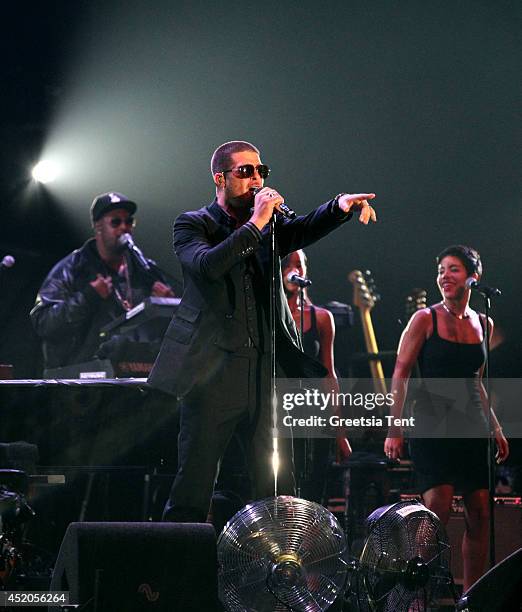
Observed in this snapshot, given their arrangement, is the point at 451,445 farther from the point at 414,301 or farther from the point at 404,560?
the point at 404,560

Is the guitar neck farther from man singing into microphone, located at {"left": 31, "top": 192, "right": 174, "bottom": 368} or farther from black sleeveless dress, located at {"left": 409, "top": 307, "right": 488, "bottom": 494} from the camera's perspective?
man singing into microphone, located at {"left": 31, "top": 192, "right": 174, "bottom": 368}

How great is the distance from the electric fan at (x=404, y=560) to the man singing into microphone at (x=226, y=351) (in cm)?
51

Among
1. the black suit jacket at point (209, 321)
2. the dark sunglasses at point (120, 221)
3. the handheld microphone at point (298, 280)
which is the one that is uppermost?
the dark sunglasses at point (120, 221)

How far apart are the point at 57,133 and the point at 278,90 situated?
200cm

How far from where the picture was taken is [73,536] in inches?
132

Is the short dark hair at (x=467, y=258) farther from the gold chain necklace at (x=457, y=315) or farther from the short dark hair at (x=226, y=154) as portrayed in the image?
the short dark hair at (x=226, y=154)

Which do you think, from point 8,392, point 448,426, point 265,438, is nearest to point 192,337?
point 265,438

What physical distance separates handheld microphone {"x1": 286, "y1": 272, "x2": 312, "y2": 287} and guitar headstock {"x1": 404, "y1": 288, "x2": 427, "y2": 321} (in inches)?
50.9

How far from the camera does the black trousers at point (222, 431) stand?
164 inches

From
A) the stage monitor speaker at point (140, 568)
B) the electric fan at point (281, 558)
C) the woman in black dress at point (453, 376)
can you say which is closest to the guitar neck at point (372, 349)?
the woman in black dress at point (453, 376)

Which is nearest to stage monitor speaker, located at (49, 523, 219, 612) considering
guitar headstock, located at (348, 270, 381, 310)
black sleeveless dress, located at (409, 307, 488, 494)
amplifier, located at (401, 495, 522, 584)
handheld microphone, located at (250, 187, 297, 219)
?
handheld microphone, located at (250, 187, 297, 219)

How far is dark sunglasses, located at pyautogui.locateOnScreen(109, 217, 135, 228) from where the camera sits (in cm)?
855

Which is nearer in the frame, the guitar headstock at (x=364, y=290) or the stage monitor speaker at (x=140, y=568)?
the stage monitor speaker at (x=140, y=568)

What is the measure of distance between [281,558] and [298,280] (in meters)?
3.20
